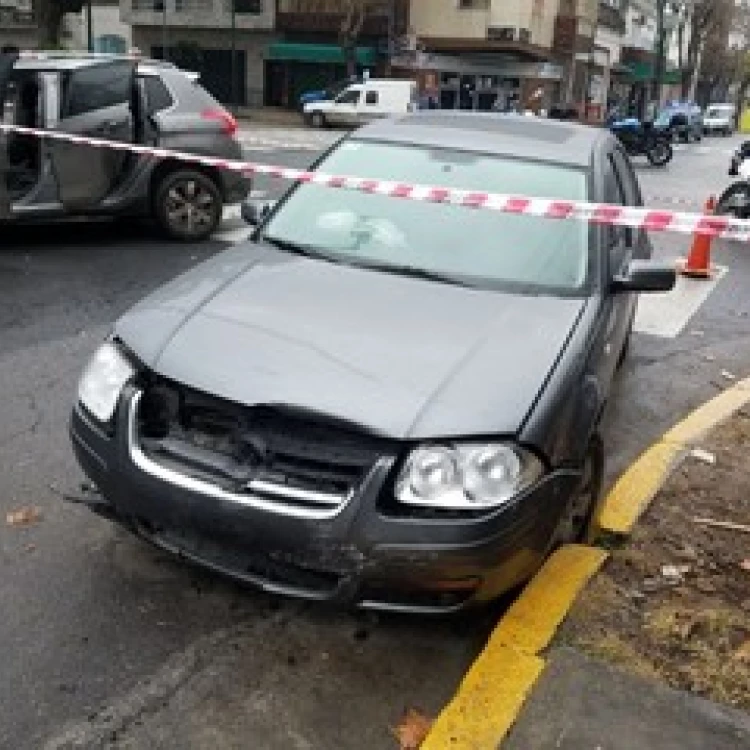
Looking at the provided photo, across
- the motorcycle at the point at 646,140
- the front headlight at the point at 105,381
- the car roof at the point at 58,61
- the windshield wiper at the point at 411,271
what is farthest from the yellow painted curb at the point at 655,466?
the motorcycle at the point at 646,140

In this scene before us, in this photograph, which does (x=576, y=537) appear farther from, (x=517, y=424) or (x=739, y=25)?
(x=739, y=25)

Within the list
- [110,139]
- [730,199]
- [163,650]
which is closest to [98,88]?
[110,139]

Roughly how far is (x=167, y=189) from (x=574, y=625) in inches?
280

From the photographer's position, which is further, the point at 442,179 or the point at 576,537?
the point at 442,179

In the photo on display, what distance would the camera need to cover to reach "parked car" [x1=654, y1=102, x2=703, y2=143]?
35.6 meters

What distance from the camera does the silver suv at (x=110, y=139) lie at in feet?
28.8

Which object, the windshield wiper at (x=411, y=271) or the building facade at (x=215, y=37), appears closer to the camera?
the windshield wiper at (x=411, y=271)

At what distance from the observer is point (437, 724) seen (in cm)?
295

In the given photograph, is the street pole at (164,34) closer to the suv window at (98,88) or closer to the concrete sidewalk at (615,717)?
the suv window at (98,88)

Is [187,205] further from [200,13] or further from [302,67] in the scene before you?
[200,13]

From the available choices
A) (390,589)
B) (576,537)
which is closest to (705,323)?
(576,537)

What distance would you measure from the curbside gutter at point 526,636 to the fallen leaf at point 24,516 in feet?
6.35

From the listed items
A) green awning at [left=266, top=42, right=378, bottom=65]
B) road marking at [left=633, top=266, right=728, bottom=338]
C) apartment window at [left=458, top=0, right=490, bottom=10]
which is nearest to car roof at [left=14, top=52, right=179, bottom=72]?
road marking at [left=633, top=266, right=728, bottom=338]

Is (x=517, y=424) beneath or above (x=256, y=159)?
above
